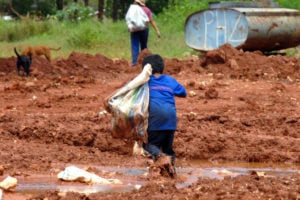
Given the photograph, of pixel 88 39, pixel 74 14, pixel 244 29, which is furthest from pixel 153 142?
pixel 74 14

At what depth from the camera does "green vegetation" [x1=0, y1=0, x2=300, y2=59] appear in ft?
85.6

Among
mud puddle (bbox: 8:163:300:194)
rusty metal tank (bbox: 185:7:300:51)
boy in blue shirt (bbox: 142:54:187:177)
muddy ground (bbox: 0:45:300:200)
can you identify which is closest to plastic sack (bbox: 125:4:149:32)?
muddy ground (bbox: 0:45:300:200)

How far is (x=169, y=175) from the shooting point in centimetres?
847

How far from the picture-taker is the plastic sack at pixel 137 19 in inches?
738

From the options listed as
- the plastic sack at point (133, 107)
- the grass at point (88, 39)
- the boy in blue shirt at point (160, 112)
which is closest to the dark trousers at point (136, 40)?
the grass at point (88, 39)

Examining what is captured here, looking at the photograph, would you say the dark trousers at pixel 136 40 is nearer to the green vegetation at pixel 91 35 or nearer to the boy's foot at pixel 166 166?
the green vegetation at pixel 91 35

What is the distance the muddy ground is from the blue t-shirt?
612 millimetres

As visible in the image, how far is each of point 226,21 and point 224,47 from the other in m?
3.70

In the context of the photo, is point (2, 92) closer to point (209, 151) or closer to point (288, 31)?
point (209, 151)

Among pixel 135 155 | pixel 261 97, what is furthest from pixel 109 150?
pixel 261 97

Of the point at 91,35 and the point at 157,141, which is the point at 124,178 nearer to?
the point at 157,141

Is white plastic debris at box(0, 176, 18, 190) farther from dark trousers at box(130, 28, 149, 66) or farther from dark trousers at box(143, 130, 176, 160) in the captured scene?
dark trousers at box(130, 28, 149, 66)

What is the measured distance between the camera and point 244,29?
870 inches

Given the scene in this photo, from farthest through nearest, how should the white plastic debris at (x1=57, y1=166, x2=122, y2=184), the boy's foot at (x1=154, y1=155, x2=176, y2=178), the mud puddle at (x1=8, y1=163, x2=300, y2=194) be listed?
1. the boy's foot at (x1=154, y1=155, x2=176, y2=178)
2. the white plastic debris at (x1=57, y1=166, x2=122, y2=184)
3. the mud puddle at (x1=8, y1=163, x2=300, y2=194)
